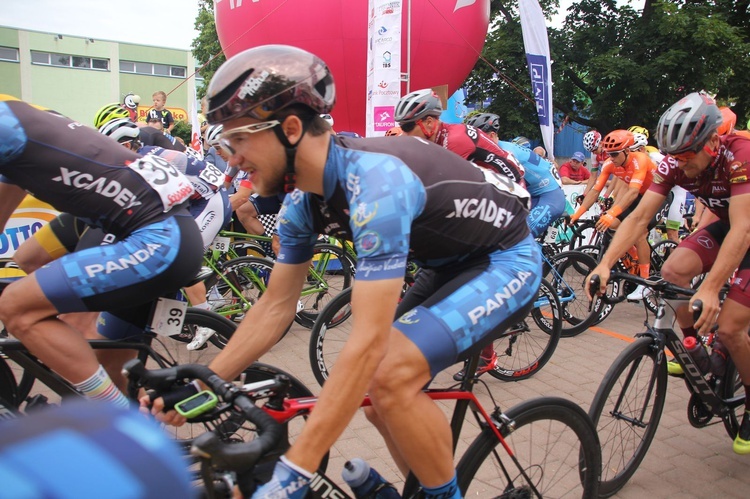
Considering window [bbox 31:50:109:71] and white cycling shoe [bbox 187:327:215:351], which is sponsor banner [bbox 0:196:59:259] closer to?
white cycling shoe [bbox 187:327:215:351]

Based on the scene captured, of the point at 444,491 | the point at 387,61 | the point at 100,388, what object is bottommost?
the point at 100,388

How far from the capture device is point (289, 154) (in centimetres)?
199

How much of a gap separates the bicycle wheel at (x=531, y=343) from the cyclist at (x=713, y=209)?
156 cm

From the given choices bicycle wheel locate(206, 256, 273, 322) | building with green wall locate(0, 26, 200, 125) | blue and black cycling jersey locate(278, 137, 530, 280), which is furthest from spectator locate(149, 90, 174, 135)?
building with green wall locate(0, 26, 200, 125)

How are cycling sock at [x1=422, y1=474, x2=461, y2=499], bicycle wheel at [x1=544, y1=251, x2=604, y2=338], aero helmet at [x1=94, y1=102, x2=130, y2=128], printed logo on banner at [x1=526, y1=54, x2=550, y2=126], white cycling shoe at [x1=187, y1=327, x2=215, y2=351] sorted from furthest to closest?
printed logo on banner at [x1=526, y1=54, x2=550, y2=126] < bicycle wheel at [x1=544, y1=251, x2=604, y2=338] < aero helmet at [x1=94, y1=102, x2=130, y2=128] < white cycling shoe at [x1=187, y1=327, x2=215, y2=351] < cycling sock at [x1=422, y1=474, x2=461, y2=499]

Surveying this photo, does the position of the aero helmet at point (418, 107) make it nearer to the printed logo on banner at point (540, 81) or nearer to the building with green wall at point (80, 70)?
the printed logo on banner at point (540, 81)

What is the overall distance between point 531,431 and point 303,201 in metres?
1.36

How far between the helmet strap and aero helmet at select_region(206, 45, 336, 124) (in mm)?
61

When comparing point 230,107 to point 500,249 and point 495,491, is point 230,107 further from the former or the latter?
point 495,491

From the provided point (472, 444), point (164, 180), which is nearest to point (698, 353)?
point (472, 444)

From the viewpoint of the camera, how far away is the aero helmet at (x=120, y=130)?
4844 millimetres

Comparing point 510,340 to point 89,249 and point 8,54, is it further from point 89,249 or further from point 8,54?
point 8,54

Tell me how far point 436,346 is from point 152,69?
6198cm

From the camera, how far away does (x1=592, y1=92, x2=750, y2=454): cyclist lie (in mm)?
3234
